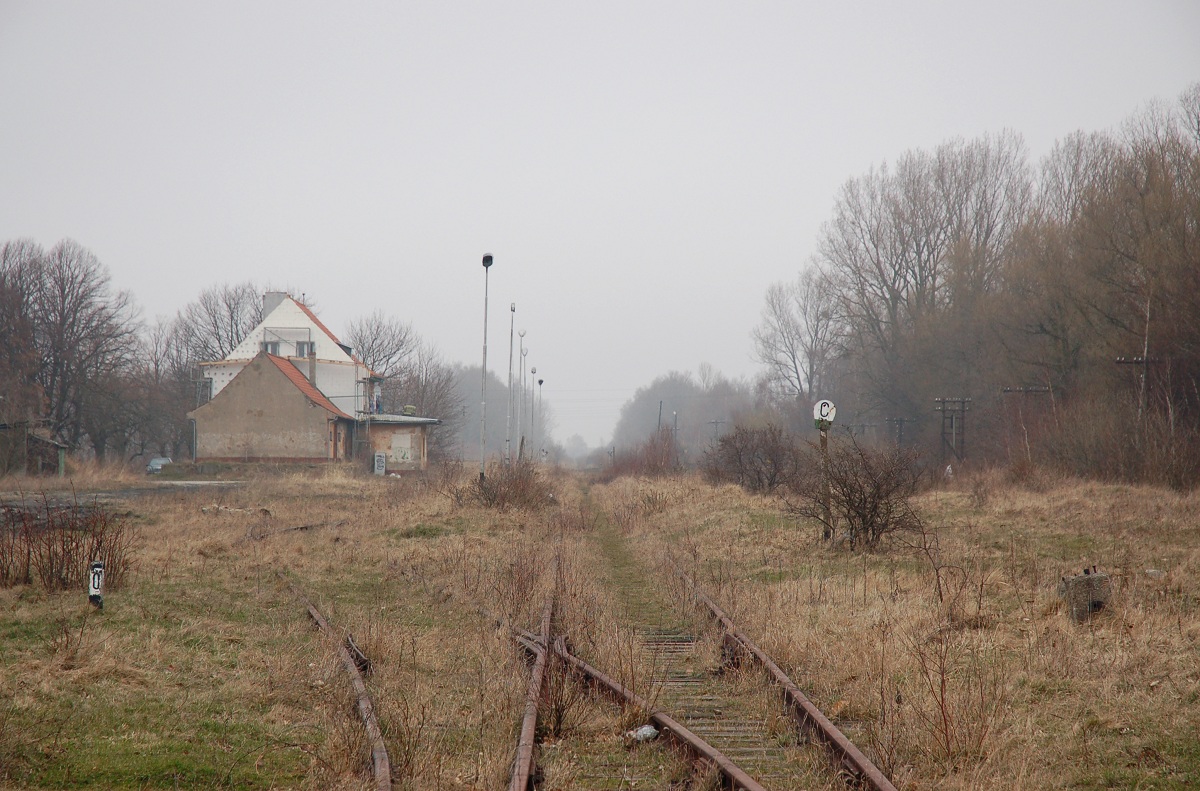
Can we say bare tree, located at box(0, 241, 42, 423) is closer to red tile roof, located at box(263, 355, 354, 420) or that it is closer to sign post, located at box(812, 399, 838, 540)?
red tile roof, located at box(263, 355, 354, 420)

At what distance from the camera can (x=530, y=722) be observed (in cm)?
580

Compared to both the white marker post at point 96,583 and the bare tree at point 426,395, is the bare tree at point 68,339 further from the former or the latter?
the white marker post at point 96,583

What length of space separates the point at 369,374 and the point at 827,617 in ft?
191

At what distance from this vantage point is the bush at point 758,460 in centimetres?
2830

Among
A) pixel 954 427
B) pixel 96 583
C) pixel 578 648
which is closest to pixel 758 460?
pixel 954 427

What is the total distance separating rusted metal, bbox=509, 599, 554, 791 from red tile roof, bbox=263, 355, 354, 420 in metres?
43.7

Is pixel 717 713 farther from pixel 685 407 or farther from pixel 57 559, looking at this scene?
pixel 685 407

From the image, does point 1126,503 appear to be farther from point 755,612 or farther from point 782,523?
point 755,612

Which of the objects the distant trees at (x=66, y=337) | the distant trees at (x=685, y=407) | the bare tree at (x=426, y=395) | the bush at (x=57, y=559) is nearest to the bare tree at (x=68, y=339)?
the distant trees at (x=66, y=337)

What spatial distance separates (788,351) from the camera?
69.1 m

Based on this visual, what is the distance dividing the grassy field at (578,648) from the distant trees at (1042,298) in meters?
13.8

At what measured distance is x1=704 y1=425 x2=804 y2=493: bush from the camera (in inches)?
1114

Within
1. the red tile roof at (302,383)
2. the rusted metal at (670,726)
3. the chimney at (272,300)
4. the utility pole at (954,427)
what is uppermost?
the chimney at (272,300)

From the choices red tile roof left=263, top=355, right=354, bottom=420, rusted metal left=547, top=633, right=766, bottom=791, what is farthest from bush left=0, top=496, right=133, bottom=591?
red tile roof left=263, top=355, right=354, bottom=420
